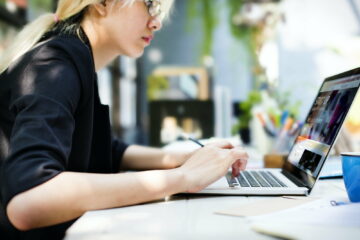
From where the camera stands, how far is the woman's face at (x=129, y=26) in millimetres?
1149

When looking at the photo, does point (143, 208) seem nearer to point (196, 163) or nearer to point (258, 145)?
point (196, 163)

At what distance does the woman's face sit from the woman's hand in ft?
1.34

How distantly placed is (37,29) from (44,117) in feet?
1.53

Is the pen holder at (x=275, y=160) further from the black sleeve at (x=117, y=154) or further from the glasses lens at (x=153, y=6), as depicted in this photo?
the glasses lens at (x=153, y=6)

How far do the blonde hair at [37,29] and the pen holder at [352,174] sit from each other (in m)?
0.68

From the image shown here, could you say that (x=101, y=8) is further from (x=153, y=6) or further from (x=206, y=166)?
(x=206, y=166)

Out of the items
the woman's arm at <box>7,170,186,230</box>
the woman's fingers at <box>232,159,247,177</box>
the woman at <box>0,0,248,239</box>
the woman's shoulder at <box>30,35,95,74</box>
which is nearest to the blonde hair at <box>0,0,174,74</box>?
the woman at <box>0,0,248,239</box>

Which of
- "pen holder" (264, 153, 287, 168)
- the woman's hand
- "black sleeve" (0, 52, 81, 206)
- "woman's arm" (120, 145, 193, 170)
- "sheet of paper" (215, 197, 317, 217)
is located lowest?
"pen holder" (264, 153, 287, 168)

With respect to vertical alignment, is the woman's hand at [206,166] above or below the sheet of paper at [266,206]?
above

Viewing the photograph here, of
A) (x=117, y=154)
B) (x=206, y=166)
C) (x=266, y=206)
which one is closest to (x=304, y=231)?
(x=266, y=206)

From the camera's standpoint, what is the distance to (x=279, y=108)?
2439 mm

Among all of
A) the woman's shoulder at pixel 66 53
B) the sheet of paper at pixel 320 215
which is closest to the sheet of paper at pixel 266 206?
the sheet of paper at pixel 320 215

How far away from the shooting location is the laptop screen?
94 cm

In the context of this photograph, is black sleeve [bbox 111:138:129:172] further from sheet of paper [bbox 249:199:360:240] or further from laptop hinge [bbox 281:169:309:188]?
sheet of paper [bbox 249:199:360:240]
